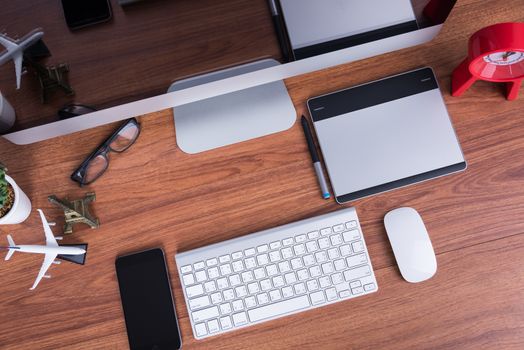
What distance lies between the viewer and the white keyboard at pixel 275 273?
0.77 metres

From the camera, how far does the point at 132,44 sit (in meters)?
0.69

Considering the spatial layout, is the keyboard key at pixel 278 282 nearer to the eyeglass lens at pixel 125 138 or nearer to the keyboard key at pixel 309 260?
the keyboard key at pixel 309 260

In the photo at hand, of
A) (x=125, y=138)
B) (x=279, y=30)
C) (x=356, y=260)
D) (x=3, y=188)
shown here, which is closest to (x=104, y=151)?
(x=125, y=138)

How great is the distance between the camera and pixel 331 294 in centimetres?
77

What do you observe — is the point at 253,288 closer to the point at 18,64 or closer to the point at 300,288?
the point at 300,288

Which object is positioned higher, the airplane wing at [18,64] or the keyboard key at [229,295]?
the airplane wing at [18,64]

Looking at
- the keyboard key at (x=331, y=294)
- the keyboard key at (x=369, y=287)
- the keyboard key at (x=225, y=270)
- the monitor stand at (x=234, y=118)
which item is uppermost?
the monitor stand at (x=234, y=118)

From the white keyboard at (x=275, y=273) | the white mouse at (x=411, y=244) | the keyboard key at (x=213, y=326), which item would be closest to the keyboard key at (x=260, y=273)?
the white keyboard at (x=275, y=273)

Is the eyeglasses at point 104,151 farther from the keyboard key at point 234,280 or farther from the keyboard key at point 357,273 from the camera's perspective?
the keyboard key at point 357,273

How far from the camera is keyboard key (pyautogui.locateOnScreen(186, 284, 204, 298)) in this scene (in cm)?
77

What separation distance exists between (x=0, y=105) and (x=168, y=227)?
32cm

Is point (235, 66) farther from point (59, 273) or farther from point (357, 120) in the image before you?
point (59, 273)

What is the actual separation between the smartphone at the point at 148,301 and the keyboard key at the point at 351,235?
1.02 ft

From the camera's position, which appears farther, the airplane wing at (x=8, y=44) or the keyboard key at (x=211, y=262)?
the keyboard key at (x=211, y=262)
